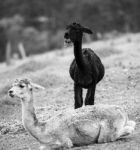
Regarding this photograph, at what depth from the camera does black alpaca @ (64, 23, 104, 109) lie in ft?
39.5

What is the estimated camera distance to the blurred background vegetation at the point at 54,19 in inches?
→ 2036

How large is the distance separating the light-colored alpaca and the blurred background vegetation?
38953 mm

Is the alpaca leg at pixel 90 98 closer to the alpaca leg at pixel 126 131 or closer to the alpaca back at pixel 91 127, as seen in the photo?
the alpaca back at pixel 91 127

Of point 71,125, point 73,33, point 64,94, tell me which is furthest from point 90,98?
point 64,94

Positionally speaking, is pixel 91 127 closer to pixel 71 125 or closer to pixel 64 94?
pixel 71 125

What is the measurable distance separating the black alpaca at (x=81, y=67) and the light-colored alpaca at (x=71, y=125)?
7.60ft

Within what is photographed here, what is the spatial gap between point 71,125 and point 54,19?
46915mm

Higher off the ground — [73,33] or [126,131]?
[73,33]

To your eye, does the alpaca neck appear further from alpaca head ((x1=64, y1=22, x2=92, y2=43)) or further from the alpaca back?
the alpaca back

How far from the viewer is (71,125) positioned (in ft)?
32.4

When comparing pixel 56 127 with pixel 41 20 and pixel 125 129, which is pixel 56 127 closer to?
pixel 125 129

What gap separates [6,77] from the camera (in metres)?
23.8

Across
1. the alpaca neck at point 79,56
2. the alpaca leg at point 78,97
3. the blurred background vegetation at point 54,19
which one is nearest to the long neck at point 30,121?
the alpaca neck at point 79,56

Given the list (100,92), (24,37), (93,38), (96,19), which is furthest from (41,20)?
(100,92)
